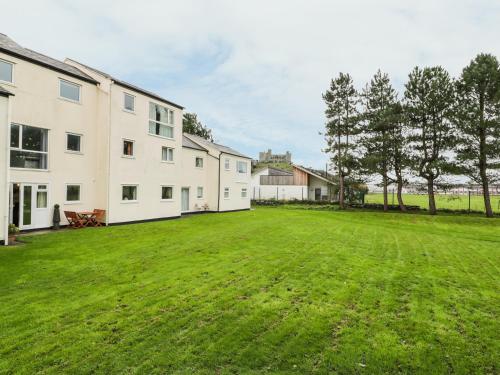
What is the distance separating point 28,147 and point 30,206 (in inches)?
116

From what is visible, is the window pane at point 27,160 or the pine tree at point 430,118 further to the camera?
the pine tree at point 430,118

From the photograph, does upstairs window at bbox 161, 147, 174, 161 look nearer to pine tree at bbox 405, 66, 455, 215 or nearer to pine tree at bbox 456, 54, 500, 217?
pine tree at bbox 405, 66, 455, 215

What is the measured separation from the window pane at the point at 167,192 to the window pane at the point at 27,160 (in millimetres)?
7972

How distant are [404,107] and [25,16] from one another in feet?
100

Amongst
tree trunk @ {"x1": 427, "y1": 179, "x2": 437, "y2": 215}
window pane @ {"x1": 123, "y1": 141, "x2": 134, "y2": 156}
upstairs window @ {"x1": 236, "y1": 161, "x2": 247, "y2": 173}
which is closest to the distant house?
upstairs window @ {"x1": 236, "y1": 161, "x2": 247, "y2": 173}

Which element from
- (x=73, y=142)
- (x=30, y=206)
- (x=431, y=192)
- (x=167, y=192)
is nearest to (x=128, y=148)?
(x=73, y=142)

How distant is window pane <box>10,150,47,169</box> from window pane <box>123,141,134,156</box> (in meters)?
4.51

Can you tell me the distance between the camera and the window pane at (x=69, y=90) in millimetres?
16625

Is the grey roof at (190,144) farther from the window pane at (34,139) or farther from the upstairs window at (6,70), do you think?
the upstairs window at (6,70)

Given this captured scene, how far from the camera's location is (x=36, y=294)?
6.33 meters

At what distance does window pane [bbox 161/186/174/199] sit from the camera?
73.6 ft

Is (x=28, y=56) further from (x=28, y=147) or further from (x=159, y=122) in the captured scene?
(x=159, y=122)

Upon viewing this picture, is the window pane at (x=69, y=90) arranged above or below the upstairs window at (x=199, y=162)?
above

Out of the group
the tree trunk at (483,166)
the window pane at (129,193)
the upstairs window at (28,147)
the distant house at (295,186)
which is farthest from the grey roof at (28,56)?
the distant house at (295,186)
